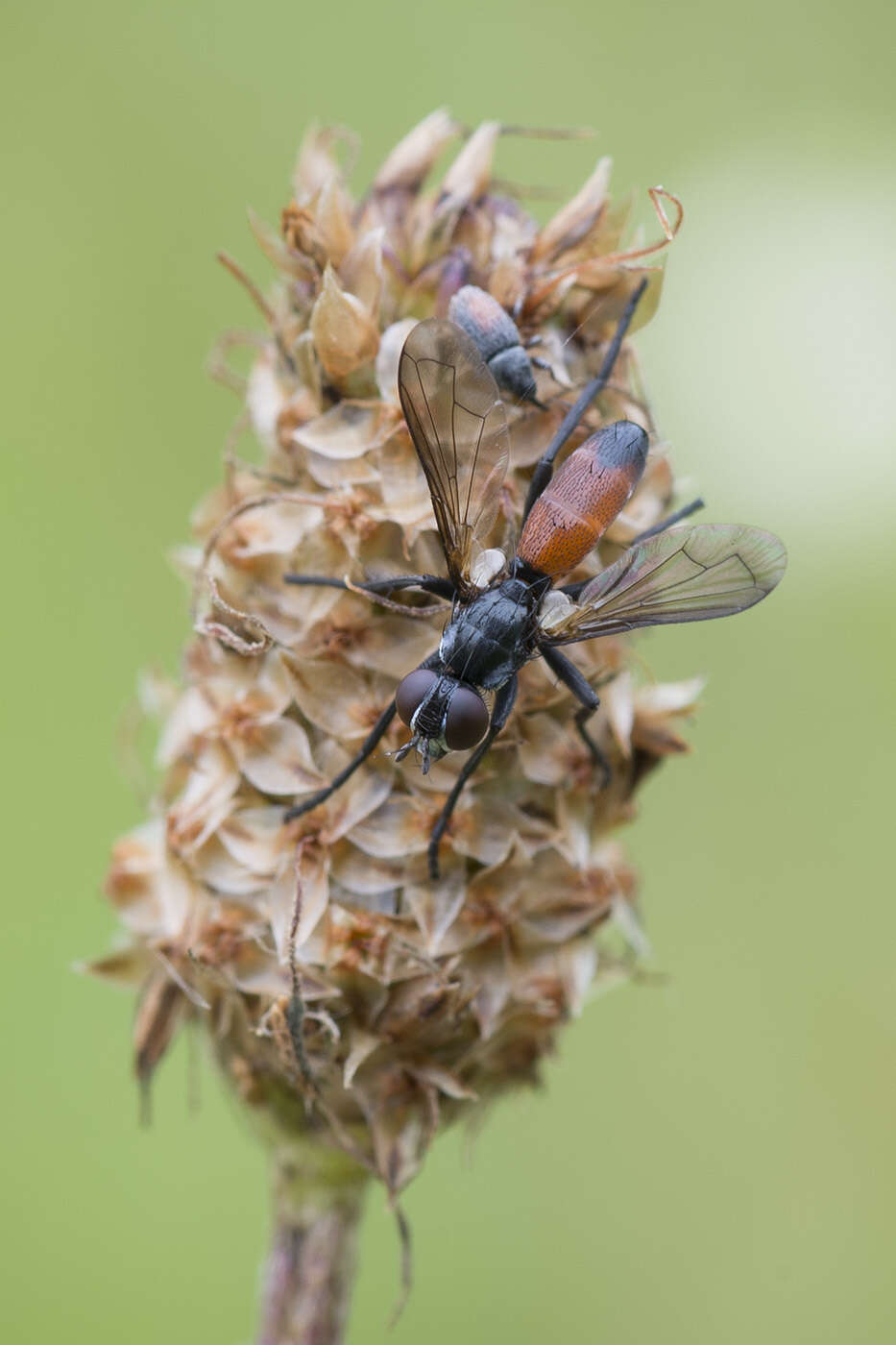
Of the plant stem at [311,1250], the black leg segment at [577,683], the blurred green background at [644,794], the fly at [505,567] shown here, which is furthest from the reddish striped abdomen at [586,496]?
the blurred green background at [644,794]

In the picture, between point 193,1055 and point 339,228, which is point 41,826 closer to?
point 193,1055

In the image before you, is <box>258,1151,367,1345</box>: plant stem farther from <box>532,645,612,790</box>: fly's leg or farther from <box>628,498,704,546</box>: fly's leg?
<box>628,498,704,546</box>: fly's leg

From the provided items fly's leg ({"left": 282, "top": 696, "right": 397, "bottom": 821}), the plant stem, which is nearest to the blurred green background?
the plant stem

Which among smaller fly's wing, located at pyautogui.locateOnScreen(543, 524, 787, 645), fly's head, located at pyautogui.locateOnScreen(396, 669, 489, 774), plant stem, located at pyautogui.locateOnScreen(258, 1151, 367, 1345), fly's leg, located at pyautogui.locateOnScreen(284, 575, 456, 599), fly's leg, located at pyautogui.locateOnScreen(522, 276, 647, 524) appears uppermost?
fly's leg, located at pyautogui.locateOnScreen(522, 276, 647, 524)

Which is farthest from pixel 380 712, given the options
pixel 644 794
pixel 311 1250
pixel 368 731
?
pixel 644 794

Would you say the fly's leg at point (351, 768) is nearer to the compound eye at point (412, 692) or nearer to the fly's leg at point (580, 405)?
the compound eye at point (412, 692)

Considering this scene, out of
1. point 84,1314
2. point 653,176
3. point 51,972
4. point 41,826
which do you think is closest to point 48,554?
point 41,826
